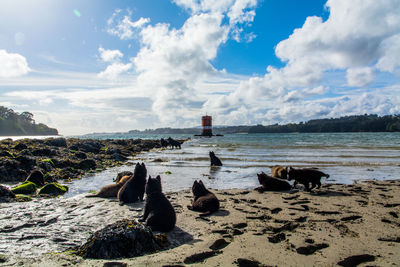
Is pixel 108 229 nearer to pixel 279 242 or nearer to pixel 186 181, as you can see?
pixel 279 242

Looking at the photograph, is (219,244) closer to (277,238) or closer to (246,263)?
(246,263)

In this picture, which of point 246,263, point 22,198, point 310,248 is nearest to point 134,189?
point 22,198

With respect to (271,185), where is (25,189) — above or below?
above

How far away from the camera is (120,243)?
11.3 ft

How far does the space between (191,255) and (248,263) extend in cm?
83

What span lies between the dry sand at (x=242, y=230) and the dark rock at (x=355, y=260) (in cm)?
2

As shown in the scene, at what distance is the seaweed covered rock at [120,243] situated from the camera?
338 centimetres

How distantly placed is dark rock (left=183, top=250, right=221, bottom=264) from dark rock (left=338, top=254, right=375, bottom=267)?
1.81 m

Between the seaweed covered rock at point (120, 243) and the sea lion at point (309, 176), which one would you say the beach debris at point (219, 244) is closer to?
the seaweed covered rock at point (120, 243)

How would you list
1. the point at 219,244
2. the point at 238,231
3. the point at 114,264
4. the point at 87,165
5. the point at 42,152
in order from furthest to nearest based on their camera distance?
the point at 42,152 → the point at 87,165 → the point at 238,231 → the point at 219,244 → the point at 114,264

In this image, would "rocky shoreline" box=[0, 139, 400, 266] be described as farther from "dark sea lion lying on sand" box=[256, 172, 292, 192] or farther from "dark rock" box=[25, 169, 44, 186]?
"dark rock" box=[25, 169, 44, 186]

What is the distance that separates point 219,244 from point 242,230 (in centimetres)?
91

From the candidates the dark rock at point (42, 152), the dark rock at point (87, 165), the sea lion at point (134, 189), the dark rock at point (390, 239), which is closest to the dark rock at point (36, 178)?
the sea lion at point (134, 189)

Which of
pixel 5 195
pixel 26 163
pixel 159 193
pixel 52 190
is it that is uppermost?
pixel 159 193
